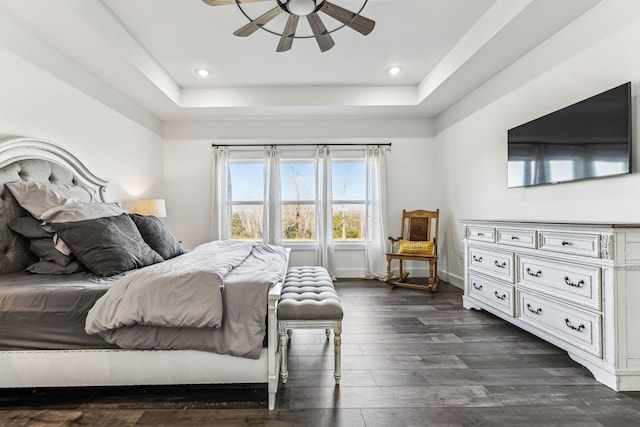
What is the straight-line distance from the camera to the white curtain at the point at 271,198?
485cm

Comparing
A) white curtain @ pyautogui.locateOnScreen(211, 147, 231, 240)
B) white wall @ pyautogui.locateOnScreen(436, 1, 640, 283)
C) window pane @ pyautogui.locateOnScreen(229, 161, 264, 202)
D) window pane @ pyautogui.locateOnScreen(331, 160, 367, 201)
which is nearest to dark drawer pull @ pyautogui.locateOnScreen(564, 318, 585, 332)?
white wall @ pyautogui.locateOnScreen(436, 1, 640, 283)

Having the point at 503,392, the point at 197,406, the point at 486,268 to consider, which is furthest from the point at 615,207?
the point at 197,406

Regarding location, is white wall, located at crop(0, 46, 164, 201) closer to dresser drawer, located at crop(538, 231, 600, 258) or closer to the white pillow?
the white pillow

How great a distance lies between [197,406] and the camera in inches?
66.7

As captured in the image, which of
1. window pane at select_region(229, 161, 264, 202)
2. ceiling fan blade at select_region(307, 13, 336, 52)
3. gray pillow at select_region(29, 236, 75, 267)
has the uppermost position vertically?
ceiling fan blade at select_region(307, 13, 336, 52)

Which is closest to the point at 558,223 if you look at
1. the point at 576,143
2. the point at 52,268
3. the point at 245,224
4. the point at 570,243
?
the point at 570,243

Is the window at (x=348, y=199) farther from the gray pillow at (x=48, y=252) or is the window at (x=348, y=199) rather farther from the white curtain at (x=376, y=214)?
the gray pillow at (x=48, y=252)

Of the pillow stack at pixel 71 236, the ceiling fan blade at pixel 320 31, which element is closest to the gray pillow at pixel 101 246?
the pillow stack at pixel 71 236

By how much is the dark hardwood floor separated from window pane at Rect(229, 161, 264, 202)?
2.98 metres

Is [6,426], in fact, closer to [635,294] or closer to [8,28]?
[8,28]

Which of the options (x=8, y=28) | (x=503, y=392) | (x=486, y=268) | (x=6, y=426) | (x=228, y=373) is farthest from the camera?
(x=486, y=268)

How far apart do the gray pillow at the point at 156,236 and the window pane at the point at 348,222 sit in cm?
269

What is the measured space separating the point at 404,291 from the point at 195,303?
313 centimetres

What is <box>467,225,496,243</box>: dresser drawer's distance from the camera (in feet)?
9.71
